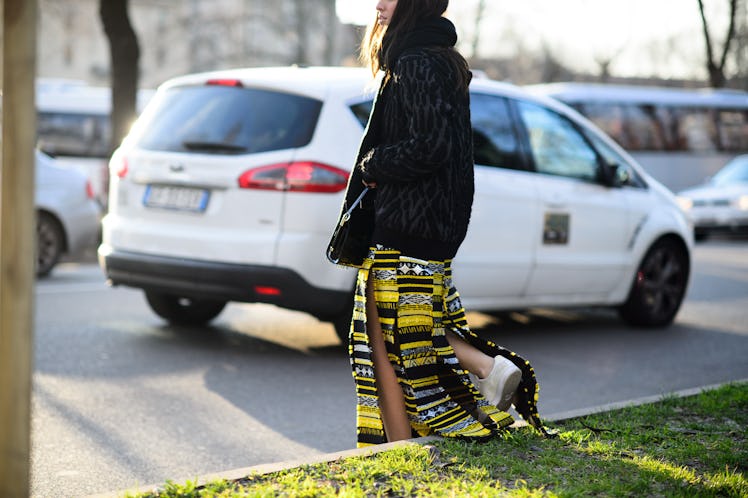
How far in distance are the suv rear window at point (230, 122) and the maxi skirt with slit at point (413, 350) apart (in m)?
2.54

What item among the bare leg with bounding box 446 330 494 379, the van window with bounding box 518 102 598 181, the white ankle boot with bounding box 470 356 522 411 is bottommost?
the white ankle boot with bounding box 470 356 522 411

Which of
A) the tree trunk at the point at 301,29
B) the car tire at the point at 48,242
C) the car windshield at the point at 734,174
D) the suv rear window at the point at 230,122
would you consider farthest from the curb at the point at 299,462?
the tree trunk at the point at 301,29

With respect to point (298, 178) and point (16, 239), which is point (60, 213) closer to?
point (298, 178)

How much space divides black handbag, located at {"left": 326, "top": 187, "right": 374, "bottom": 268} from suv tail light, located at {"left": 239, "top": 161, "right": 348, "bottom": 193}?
2.29 m

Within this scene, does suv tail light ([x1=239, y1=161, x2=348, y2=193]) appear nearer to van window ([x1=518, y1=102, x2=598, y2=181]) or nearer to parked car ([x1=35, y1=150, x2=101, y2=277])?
van window ([x1=518, y1=102, x2=598, y2=181])

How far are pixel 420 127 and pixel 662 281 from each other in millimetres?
5233

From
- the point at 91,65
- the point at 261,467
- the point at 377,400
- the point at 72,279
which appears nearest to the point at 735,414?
the point at 377,400

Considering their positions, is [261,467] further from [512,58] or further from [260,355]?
[512,58]

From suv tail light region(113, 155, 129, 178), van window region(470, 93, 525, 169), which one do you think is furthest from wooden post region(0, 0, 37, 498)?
van window region(470, 93, 525, 169)

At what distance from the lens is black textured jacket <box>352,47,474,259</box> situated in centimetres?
392

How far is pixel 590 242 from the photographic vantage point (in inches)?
316

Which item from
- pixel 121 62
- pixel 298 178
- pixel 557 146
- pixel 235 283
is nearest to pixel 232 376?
pixel 235 283

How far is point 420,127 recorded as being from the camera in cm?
391

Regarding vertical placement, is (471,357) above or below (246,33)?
below
